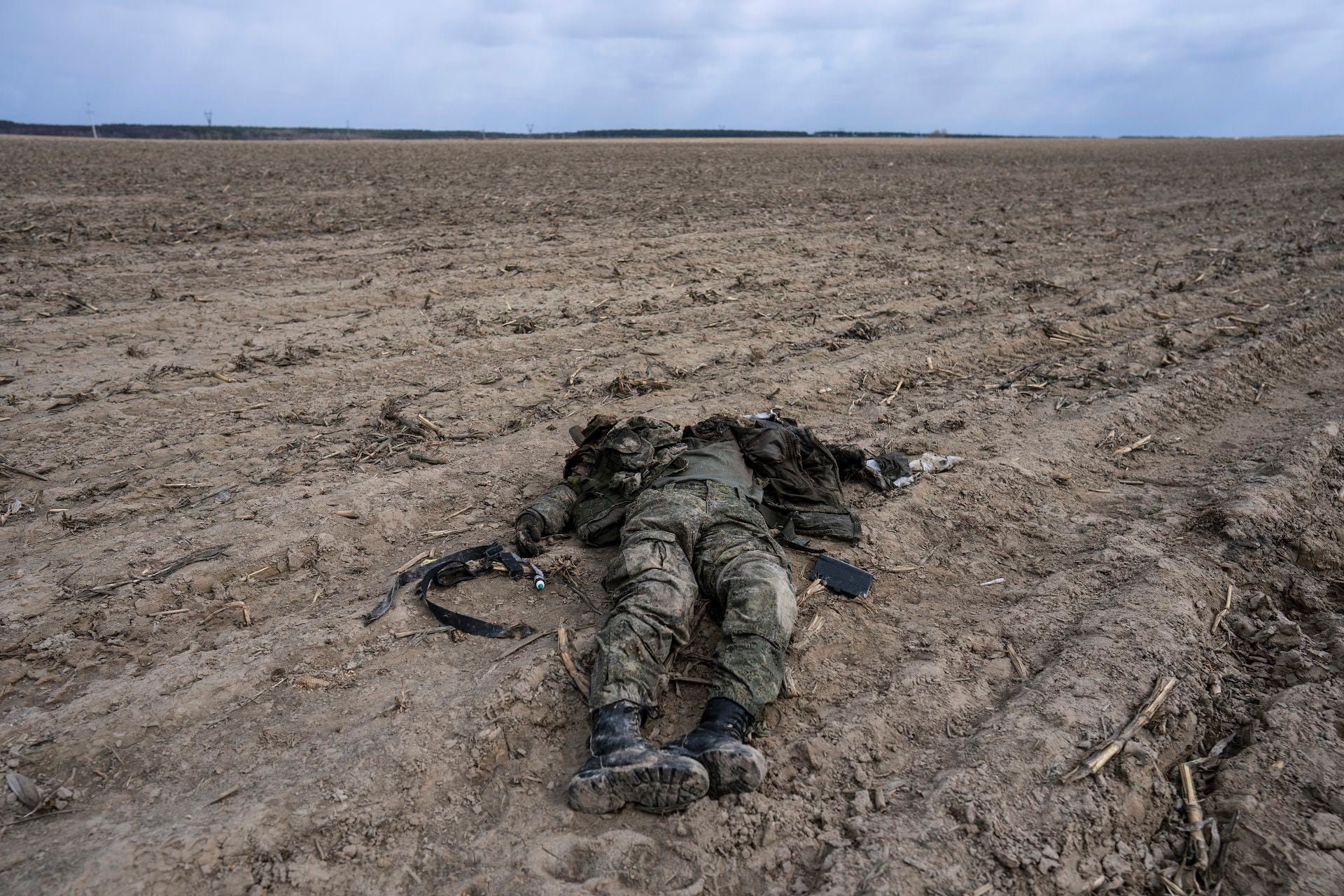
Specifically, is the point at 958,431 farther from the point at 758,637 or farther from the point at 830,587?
the point at 758,637

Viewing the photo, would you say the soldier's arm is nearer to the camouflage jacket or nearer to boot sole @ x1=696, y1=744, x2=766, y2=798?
the camouflage jacket

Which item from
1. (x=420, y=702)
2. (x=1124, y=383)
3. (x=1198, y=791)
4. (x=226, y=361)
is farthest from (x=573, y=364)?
(x=1198, y=791)

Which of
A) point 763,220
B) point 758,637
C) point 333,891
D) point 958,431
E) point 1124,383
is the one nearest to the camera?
point 333,891

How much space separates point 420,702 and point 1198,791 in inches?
126

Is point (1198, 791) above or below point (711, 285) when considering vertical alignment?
below

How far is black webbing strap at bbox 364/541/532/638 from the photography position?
3.98 meters

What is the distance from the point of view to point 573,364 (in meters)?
7.60

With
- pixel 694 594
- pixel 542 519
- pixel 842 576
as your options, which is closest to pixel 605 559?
pixel 542 519

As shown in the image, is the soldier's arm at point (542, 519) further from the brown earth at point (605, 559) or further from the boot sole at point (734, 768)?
the boot sole at point (734, 768)

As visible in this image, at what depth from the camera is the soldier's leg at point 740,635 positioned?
9.98 ft

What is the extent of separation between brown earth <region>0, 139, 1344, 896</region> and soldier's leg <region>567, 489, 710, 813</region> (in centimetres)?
15

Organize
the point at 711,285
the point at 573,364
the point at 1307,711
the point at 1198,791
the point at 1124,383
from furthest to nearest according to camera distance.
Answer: the point at 711,285, the point at 573,364, the point at 1124,383, the point at 1307,711, the point at 1198,791

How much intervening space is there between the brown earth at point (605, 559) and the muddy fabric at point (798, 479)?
0.23 metres

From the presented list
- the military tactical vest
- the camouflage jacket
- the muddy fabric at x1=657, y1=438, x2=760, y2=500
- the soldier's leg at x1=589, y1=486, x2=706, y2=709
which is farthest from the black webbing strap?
the muddy fabric at x1=657, y1=438, x2=760, y2=500
